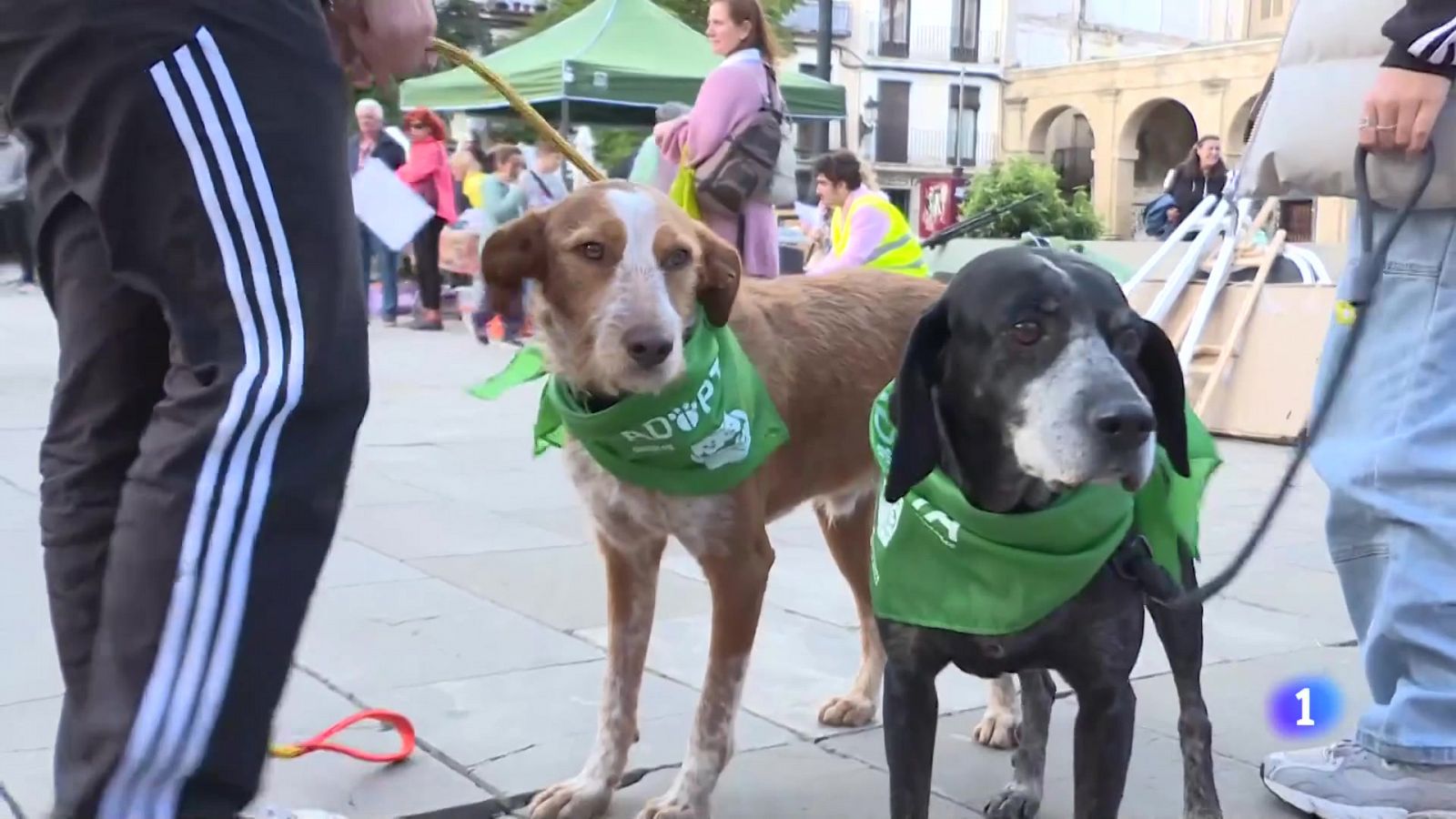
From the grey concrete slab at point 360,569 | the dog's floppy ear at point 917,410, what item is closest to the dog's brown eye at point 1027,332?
the dog's floppy ear at point 917,410

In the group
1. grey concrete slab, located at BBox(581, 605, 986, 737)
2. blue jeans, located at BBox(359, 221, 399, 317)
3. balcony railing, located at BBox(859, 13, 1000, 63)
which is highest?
balcony railing, located at BBox(859, 13, 1000, 63)

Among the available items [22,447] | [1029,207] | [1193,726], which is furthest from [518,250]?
[1029,207]

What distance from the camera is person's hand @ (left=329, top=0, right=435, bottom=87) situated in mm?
2078

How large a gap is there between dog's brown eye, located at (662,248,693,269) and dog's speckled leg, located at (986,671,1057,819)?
107cm

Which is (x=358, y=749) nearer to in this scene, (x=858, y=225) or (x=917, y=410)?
(x=917, y=410)

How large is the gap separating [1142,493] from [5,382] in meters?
8.13

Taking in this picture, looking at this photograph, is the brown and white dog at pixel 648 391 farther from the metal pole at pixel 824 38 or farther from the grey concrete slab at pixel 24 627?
the metal pole at pixel 824 38

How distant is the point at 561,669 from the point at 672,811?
946 mm

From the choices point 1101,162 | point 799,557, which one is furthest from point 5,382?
point 1101,162

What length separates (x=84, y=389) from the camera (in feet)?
6.48

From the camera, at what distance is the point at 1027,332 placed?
2383 millimetres

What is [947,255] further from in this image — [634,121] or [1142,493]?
[1142,493]

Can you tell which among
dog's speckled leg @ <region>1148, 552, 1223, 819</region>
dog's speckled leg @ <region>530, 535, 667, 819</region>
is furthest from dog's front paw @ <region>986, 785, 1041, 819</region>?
dog's speckled leg @ <region>530, 535, 667, 819</region>

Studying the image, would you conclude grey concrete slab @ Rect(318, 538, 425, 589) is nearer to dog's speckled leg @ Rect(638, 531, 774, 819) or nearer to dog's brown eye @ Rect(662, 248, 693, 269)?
dog's speckled leg @ Rect(638, 531, 774, 819)
